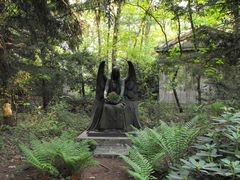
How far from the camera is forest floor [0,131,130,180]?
15.0 ft

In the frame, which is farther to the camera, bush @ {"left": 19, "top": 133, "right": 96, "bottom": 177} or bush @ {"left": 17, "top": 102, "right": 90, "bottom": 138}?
bush @ {"left": 17, "top": 102, "right": 90, "bottom": 138}

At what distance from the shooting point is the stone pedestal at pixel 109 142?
6180 mm

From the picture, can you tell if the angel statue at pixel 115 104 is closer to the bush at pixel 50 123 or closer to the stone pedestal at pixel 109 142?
Result: the stone pedestal at pixel 109 142

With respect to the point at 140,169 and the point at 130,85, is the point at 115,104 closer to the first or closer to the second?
the point at 130,85

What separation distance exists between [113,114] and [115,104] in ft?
0.91

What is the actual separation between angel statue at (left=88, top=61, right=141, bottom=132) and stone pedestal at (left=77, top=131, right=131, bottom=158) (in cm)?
23

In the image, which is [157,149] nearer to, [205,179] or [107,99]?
[205,179]

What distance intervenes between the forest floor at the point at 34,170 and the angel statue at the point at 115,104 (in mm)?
1366

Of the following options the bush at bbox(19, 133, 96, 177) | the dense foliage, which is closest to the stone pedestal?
the dense foliage

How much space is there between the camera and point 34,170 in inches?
189

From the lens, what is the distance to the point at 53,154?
4.37 metres

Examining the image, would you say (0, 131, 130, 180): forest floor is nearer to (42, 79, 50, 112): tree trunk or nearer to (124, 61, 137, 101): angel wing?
(124, 61, 137, 101): angel wing

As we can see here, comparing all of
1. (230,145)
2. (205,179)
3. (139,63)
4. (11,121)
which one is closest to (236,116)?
(230,145)

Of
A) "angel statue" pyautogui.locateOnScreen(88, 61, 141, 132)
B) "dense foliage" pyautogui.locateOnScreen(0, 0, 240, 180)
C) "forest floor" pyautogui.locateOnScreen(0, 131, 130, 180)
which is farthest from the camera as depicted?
"angel statue" pyautogui.locateOnScreen(88, 61, 141, 132)
